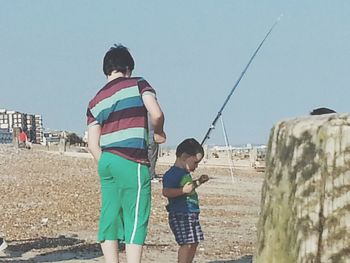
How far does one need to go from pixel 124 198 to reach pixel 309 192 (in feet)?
13.2

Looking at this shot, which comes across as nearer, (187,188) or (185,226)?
(187,188)

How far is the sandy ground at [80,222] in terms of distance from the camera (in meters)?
9.45

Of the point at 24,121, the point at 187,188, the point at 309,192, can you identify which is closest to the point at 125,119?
the point at 187,188

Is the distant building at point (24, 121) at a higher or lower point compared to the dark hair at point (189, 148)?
higher

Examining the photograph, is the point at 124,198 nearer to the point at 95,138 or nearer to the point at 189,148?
→ the point at 95,138

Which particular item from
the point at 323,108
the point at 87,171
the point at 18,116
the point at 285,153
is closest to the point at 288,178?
the point at 285,153

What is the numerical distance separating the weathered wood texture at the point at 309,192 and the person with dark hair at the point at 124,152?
3804 mm

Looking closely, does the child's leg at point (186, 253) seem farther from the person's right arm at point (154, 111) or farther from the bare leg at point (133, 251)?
the person's right arm at point (154, 111)

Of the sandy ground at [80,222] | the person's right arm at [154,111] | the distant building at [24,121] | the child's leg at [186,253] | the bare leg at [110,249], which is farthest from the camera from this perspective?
the distant building at [24,121]

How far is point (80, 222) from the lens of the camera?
1251 centimetres

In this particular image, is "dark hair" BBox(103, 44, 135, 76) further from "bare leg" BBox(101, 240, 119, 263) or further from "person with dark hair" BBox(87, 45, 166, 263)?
"bare leg" BBox(101, 240, 119, 263)

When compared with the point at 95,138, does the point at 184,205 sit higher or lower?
lower

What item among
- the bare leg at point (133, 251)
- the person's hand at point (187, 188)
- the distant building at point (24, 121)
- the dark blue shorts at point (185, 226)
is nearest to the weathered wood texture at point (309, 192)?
the bare leg at point (133, 251)

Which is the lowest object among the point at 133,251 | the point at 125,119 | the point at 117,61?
the point at 133,251
